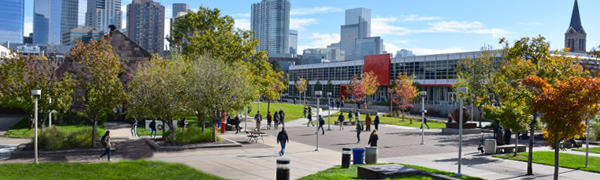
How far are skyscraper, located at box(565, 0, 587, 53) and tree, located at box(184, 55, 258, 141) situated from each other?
139655 mm

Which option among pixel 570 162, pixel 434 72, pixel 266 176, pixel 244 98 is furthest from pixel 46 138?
pixel 434 72

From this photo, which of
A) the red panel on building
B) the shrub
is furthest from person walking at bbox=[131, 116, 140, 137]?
the red panel on building

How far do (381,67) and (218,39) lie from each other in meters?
48.6

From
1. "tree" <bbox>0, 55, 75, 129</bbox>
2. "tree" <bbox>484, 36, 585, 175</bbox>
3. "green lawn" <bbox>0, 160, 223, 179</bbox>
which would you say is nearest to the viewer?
"green lawn" <bbox>0, 160, 223, 179</bbox>

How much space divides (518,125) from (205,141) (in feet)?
46.8

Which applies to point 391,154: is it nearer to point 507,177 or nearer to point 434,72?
point 507,177

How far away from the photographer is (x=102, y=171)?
46.3 feet

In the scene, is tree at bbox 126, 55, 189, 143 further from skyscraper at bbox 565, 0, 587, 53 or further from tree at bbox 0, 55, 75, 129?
skyscraper at bbox 565, 0, 587, 53

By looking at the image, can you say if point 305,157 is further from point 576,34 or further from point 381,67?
point 576,34

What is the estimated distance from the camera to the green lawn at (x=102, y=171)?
13.0 meters

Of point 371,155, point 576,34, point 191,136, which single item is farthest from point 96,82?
point 576,34

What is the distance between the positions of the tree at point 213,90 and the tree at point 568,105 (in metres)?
13.9

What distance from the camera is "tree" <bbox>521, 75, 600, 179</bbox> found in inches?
485

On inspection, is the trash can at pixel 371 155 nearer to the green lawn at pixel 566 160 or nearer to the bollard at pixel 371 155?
the bollard at pixel 371 155
